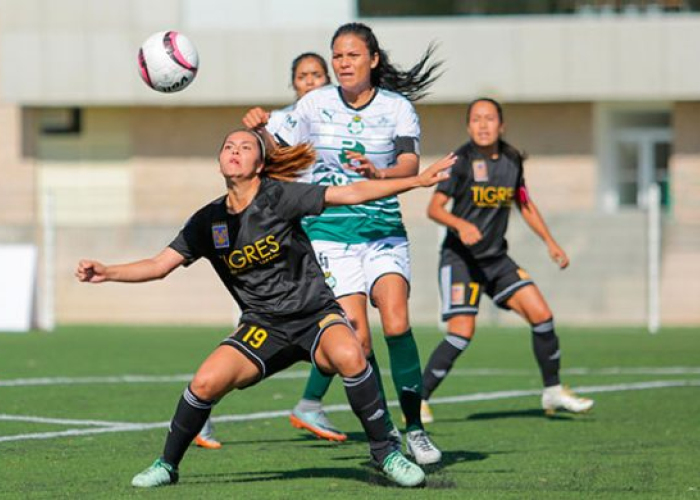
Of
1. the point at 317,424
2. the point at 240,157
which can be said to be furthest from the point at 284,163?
the point at 317,424

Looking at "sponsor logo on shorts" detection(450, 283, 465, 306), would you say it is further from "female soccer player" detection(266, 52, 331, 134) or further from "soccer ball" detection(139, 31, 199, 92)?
"soccer ball" detection(139, 31, 199, 92)

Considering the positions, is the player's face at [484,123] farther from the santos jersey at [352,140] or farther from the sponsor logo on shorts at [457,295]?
the santos jersey at [352,140]

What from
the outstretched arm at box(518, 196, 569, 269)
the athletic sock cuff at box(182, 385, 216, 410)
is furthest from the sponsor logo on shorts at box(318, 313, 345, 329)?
the outstretched arm at box(518, 196, 569, 269)

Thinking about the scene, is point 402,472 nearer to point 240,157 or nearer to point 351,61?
point 240,157

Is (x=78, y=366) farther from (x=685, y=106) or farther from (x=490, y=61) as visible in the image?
(x=685, y=106)

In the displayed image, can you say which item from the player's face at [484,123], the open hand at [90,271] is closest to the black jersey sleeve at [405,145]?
the open hand at [90,271]

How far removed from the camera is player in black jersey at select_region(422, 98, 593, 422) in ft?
36.8

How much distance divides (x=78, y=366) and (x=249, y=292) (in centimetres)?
808

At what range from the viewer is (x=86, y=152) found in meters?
33.2

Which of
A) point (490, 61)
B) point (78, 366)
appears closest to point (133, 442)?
point (78, 366)

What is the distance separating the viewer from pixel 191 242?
25.8ft

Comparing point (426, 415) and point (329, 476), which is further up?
point (329, 476)

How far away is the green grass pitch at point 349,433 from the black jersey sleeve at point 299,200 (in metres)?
1.29

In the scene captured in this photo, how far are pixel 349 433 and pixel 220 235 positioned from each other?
284 centimetres
